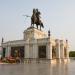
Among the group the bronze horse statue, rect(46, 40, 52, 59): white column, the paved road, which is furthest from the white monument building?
the paved road

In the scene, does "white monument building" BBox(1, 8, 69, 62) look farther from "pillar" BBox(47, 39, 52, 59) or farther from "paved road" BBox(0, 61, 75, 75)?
"paved road" BBox(0, 61, 75, 75)

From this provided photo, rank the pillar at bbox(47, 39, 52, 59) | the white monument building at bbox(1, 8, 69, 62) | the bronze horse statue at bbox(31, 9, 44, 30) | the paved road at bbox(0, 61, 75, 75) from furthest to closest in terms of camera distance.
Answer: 1. the bronze horse statue at bbox(31, 9, 44, 30)
2. the white monument building at bbox(1, 8, 69, 62)
3. the pillar at bbox(47, 39, 52, 59)
4. the paved road at bbox(0, 61, 75, 75)

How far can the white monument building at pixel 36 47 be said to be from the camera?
46266mm

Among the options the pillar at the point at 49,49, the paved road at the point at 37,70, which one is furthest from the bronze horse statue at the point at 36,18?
the paved road at the point at 37,70

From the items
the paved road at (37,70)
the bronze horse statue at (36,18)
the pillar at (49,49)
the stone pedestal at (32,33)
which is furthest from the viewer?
the bronze horse statue at (36,18)

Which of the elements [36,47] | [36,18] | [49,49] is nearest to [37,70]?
[49,49]

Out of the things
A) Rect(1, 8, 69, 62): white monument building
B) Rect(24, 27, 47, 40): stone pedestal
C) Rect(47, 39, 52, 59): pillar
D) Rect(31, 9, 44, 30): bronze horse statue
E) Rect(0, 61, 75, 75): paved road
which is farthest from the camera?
Rect(31, 9, 44, 30): bronze horse statue

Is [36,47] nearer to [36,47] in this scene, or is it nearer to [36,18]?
[36,47]

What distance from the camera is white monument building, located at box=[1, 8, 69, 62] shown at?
46.3 metres

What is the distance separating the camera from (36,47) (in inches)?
Answer: 1874

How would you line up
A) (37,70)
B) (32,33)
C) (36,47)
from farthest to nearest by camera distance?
(32,33)
(36,47)
(37,70)

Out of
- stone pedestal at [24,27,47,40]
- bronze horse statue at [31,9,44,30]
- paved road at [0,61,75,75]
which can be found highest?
bronze horse statue at [31,9,44,30]

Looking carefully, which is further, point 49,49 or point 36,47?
point 36,47

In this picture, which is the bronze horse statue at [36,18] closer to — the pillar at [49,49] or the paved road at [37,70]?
the pillar at [49,49]
